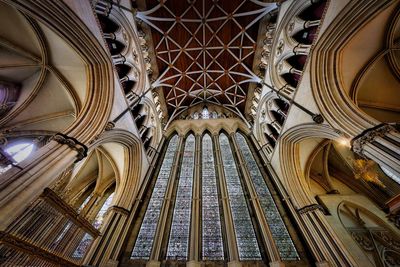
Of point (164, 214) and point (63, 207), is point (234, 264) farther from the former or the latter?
point (63, 207)

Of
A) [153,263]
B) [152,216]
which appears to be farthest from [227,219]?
[152,216]

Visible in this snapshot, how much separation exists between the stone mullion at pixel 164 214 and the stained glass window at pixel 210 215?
153 cm

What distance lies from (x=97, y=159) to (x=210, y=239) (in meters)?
6.89

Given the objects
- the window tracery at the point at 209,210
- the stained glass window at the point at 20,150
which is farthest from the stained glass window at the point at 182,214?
the stained glass window at the point at 20,150

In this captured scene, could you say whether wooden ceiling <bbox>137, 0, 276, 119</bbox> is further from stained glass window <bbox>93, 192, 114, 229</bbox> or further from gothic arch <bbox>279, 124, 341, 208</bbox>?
stained glass window <bbox>93, 192, 114, 229</bbox>

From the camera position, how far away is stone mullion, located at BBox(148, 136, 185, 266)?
6023 mm

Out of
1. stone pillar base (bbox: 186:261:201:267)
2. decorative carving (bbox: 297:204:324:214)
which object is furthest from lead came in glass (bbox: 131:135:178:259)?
decorative carving (bbox: 297:204:324:214)

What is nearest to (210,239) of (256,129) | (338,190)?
(338,190)

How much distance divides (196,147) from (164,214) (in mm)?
5012

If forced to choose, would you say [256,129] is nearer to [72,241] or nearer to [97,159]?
[97,159]

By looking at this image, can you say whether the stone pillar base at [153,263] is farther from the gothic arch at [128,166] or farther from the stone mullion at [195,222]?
the gothic arch at [128,166]

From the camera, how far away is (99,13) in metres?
6.57

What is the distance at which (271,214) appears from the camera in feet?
24.5

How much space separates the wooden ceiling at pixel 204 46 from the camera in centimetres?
1007
